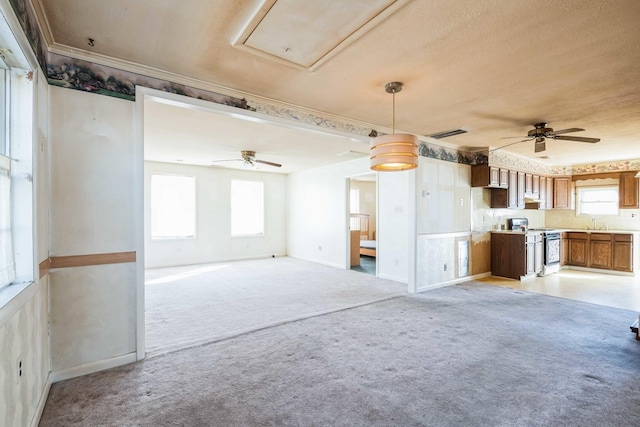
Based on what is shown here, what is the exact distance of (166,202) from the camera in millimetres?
7504

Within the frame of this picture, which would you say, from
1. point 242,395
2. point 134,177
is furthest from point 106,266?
point 242,395

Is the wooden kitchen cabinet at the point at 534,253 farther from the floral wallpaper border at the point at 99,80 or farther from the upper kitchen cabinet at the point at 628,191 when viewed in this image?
the floral wallpaper border at the point at 99,80

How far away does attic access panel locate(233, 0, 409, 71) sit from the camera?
189cm

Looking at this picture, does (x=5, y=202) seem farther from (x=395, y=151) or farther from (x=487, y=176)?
(x=487, y=176)

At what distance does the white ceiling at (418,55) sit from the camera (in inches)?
77.7

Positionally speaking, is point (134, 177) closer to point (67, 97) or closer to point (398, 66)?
point (67, 97)

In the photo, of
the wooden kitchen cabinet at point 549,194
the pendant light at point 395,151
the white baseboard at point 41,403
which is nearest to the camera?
the white baseboard at point 41,403

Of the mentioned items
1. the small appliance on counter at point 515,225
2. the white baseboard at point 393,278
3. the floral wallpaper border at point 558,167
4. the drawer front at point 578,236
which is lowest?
the white baseboard at point 393,278

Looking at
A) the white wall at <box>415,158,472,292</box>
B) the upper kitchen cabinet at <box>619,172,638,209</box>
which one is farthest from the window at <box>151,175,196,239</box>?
the upper kitchen cabinet at <box>619,172,638,209</box>

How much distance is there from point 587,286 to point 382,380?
5.45 meters

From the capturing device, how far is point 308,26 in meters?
2.10

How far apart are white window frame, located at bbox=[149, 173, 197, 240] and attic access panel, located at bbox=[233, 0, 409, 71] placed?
6052 millimetres

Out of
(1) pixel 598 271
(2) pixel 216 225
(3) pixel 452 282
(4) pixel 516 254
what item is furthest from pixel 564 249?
(2) pixel 216 225

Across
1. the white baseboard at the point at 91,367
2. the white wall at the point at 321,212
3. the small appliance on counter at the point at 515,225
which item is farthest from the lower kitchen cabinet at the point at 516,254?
the white baseboard at the point at 91,367
